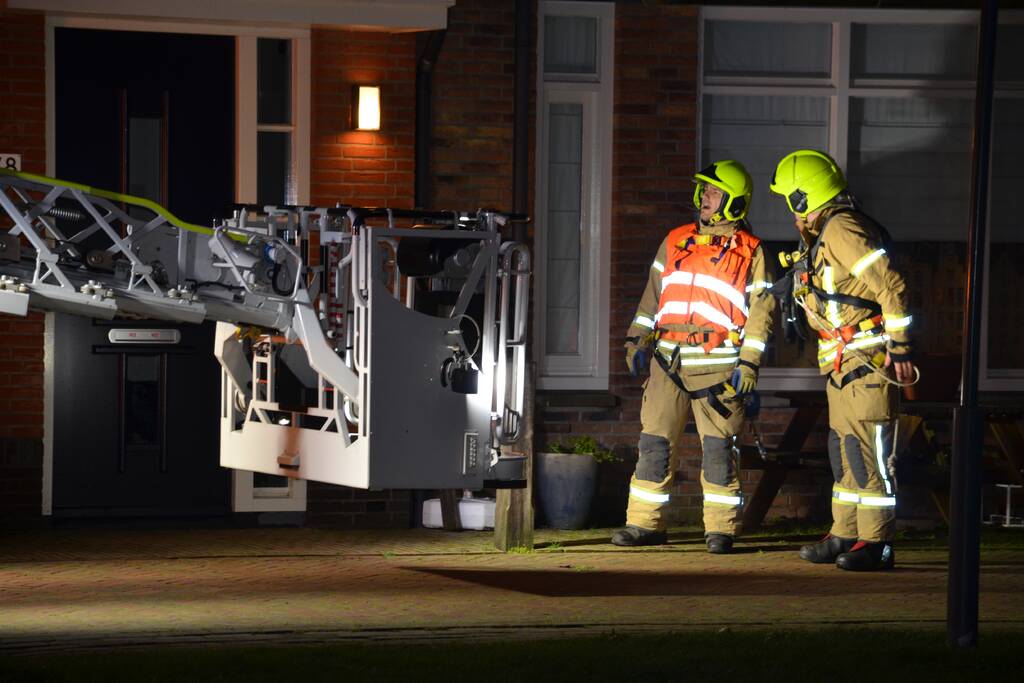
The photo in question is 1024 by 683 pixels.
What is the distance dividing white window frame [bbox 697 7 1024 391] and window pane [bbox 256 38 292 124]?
2.88m

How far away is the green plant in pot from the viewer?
11117 mm

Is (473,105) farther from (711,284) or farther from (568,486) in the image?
(568,486)

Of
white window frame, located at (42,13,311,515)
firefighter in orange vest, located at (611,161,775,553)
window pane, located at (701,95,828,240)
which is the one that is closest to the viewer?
firefighter in orange vest, located at (611,161,775,553)

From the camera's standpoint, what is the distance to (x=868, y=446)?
377 inches

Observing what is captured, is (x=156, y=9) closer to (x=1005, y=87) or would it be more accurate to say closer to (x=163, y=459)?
(x=163, y=459)

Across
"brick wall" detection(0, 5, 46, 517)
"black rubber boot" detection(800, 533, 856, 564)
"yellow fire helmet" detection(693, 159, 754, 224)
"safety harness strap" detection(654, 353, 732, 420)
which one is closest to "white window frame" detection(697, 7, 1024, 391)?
"yellow fire helmet" detection(693, 159, 754, 224)

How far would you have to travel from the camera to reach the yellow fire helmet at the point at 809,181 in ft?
32.0

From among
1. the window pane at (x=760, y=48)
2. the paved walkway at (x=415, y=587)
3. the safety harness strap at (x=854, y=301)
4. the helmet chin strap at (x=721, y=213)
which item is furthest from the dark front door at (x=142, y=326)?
the safety harness strap at (x=854, y=301)

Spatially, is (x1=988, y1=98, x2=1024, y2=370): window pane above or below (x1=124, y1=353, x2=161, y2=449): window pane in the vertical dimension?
above

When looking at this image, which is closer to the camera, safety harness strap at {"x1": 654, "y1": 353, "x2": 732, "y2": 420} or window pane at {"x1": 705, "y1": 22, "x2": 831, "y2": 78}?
safety harness strap at {"x1": 654, "y1": 353, "x2": 732, "y2": 420}

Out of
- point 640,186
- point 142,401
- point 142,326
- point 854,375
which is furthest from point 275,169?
point 854,375

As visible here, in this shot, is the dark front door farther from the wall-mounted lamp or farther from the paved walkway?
the wall-mounted lamp

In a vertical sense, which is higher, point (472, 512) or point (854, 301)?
point (854, 301)

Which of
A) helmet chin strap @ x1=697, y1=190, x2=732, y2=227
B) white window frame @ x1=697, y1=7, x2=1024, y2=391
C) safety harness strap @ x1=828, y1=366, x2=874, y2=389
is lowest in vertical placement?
safety harness strap @ x1=828, y1=366, x2=874, y2=389
